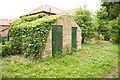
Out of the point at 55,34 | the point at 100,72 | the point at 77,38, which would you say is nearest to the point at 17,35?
the point at 55,34

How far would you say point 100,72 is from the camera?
28.1ft

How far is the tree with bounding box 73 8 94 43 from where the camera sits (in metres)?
17.2

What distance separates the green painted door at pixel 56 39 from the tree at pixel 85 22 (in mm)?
5970

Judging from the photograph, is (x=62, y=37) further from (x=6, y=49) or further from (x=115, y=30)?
(x=115, y=30)

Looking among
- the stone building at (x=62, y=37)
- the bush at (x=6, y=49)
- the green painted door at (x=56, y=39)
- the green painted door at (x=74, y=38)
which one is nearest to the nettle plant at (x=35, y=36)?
the stone building at (x=62, y=37)

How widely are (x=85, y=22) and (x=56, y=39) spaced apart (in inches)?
269

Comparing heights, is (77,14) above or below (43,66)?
above

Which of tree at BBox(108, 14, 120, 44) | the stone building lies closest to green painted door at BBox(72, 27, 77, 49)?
the stone building

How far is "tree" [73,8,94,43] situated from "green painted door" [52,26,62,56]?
5970 mm

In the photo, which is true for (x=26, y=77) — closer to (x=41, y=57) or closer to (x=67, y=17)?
(x=41, y=57)

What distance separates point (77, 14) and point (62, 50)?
7.02 metres

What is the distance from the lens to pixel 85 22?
17.4 meters

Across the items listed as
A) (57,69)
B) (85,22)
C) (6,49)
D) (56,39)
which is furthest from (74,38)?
(57,69)

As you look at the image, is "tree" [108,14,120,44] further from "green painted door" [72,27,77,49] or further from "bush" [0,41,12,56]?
"bush" [0,41,12,56]
